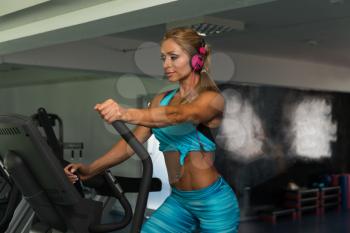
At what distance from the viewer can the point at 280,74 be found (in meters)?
5.51

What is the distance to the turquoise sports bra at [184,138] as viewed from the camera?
1.45 m

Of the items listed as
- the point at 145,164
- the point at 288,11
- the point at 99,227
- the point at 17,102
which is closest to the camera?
the point at 145,164

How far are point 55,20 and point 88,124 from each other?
3229mm

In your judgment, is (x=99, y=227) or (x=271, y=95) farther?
(x=271, y=95)

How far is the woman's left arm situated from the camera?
3.70ft

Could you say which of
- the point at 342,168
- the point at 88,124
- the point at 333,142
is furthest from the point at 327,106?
the point at 88,124

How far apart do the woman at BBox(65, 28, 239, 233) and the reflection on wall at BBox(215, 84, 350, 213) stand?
339 centimetres

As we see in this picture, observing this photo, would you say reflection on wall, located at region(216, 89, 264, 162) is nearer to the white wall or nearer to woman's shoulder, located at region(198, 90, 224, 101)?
the white wall

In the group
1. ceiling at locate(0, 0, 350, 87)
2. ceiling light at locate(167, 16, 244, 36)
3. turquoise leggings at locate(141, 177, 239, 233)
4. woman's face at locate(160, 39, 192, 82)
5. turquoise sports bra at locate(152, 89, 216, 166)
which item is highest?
ceiling at locate(0, 0, 350, 87)

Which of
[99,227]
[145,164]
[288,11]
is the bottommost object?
[99,227]

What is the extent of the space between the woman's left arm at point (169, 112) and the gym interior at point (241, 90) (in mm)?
980

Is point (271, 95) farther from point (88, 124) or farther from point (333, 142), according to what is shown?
point (88, 124)

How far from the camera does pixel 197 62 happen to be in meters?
1.46

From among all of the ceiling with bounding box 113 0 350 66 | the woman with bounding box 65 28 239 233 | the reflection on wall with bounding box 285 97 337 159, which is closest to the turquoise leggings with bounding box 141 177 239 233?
the woman with bounding box 65 28 239 233
